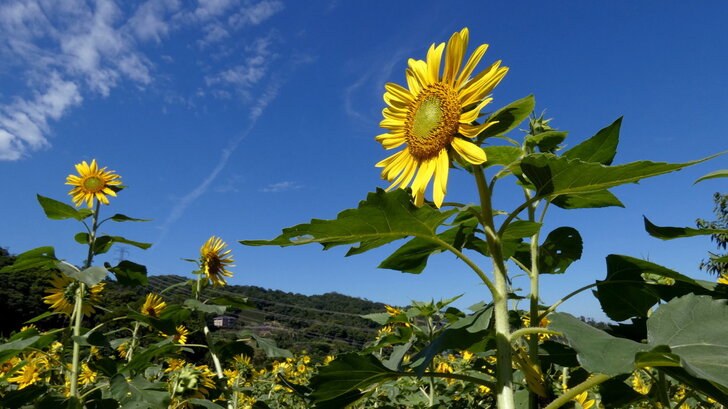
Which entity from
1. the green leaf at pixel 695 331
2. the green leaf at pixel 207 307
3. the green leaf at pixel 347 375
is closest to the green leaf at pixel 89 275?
the green leaf at pixel 207 307

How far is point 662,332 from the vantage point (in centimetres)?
89

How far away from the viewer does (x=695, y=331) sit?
853 mm

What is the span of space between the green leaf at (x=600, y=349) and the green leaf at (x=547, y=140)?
603mm

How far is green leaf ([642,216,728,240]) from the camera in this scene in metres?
1.19

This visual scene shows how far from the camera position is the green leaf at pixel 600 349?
29.0 inches

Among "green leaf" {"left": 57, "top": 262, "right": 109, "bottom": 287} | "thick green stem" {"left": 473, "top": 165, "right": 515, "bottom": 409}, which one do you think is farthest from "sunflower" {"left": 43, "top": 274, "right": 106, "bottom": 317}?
"thick green stem" {"left": 473, "top": 165, "right": 515, "bottom": 409}

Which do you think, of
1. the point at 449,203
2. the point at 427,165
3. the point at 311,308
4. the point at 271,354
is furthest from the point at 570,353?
the point at 311,308

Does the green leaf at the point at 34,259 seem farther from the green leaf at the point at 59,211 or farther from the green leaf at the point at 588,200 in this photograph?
the green leaf at the point at 588,200

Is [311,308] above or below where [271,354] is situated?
above

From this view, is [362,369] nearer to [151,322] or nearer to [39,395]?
[151,322]

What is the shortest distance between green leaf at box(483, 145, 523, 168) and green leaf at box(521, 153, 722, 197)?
22 centimetres

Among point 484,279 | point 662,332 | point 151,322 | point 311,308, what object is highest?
point 311,308

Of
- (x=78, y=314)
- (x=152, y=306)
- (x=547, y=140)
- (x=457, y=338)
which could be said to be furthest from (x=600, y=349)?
(x=152, y=306)

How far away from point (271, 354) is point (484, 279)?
2026 mm
